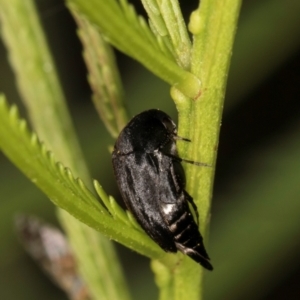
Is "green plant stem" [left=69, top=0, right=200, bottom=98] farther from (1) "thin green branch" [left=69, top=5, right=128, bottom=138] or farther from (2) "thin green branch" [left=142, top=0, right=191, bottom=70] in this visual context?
(1) "thin green branch" [left=69, top=5, right=128, bottom=138]

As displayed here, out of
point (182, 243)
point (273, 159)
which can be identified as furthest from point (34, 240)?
point (273, 159)

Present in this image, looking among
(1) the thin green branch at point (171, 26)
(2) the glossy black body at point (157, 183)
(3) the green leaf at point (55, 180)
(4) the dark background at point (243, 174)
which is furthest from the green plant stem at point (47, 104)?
(4) the dark background at point (243, 174)

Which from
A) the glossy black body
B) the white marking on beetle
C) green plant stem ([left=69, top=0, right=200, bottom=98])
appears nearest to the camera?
green plant stem ([left=69, top=0, right=200, bottom=98])

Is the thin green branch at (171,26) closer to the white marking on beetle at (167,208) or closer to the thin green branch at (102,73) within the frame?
the thin green branch at (102,73)

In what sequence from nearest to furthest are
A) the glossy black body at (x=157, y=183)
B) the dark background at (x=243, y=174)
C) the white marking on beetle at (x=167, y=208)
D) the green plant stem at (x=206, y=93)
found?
the green plant stem at (x=206, y=93) < the glossy black body at (x=157, y=183) < the white marking on beetle at (x=167, y=208) < the dark background at (x=243, y=174)

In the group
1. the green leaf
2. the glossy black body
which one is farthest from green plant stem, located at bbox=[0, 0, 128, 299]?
the green leaf

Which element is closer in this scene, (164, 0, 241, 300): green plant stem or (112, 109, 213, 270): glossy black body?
(164, 0, 241, 300): green plant stem
